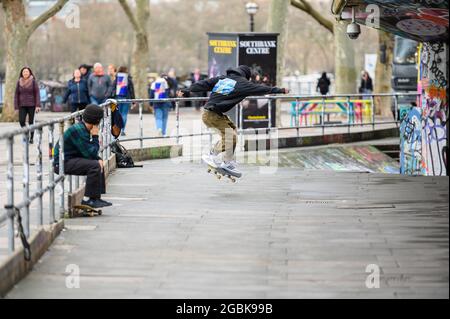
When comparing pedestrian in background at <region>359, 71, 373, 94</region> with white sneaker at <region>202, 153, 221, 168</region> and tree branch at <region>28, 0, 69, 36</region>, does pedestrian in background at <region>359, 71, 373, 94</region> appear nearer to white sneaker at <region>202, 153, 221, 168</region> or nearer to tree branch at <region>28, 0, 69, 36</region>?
tree branch at <region>28, 0, 69, 36</region>

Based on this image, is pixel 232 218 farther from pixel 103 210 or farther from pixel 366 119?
pixel 366 119

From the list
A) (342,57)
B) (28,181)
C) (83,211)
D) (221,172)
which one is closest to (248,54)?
(221,172)

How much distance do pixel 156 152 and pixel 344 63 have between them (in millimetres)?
20674

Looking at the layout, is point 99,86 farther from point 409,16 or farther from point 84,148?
point 84,148

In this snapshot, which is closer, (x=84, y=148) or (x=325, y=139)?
(x=84, y=148)

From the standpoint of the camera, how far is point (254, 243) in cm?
1155

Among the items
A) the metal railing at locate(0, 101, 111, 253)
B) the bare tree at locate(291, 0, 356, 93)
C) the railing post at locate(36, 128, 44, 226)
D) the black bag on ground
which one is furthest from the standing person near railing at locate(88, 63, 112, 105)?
the bare tree at locate(291, 0, 356, 93)

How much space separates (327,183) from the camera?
17969 millimetres

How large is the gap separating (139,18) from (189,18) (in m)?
72.2

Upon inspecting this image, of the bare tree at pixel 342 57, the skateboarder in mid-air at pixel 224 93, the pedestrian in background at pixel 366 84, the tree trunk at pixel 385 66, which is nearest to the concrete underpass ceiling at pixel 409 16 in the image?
the skateboarder in mid-air at pixel 224 93

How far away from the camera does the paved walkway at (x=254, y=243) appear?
9180 millimetres

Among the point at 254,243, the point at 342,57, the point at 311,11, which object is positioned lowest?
the point at 254,243

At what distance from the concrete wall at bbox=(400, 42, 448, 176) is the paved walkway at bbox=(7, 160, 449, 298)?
2.29 metres

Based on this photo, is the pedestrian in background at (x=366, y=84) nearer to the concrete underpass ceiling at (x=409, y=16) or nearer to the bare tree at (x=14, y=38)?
the bare tree at (x=14, y=38)
